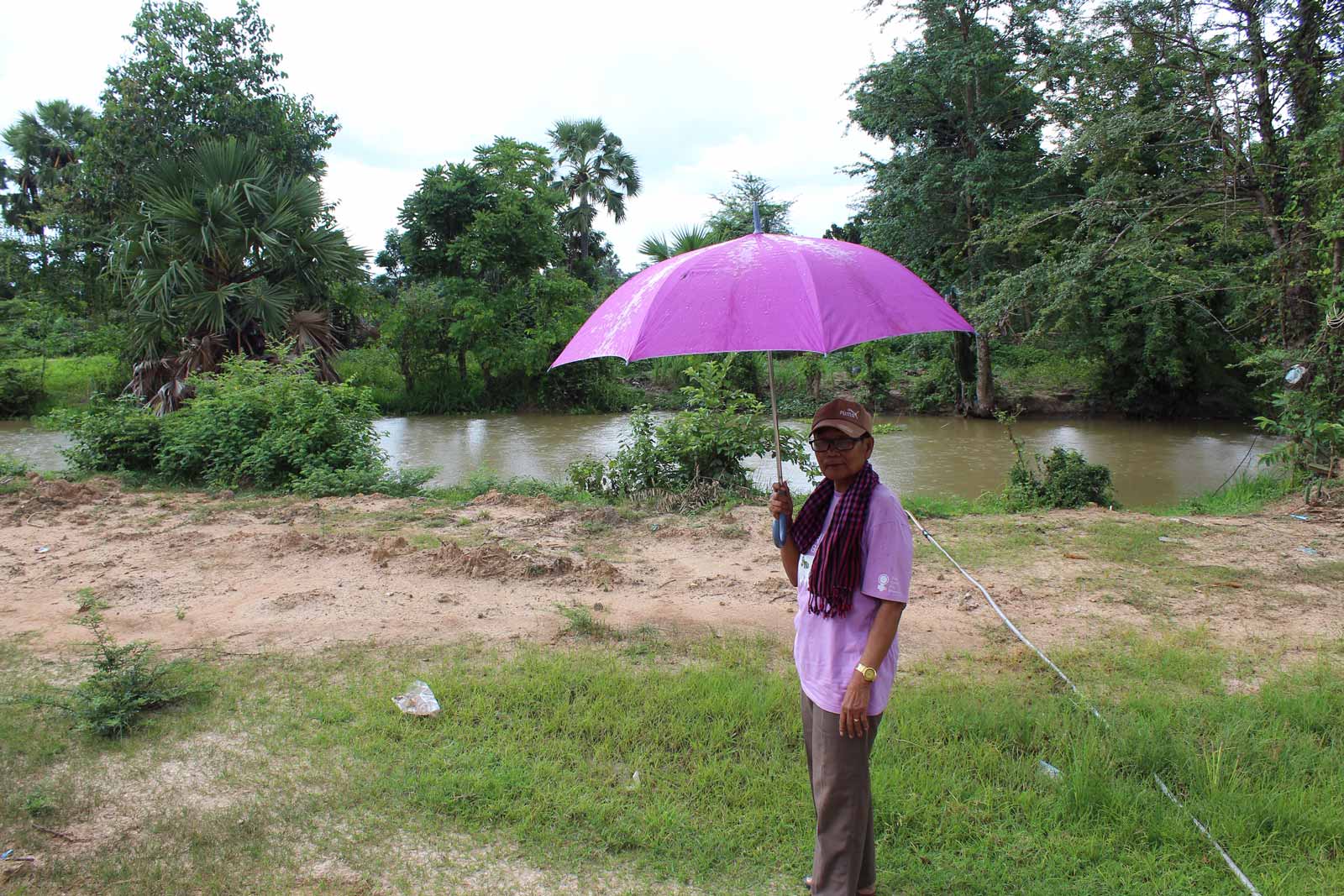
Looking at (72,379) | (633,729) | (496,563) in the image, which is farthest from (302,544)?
(72,379)

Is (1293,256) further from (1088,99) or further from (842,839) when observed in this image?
(842,839)

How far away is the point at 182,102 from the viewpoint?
17.7 metres

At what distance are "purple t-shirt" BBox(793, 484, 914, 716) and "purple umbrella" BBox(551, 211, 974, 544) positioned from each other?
0.38 m

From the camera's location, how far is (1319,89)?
28.2 ft

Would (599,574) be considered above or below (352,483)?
below

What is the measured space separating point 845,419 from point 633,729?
1.88 meters

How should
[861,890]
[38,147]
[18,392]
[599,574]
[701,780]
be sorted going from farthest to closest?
[38,147]
[18,392]
[599,574]
[701,780]
[861,890]

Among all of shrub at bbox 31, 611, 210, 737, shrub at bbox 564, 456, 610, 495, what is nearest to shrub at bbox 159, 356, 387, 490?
shrub at bbox 564, 456, 610, 495

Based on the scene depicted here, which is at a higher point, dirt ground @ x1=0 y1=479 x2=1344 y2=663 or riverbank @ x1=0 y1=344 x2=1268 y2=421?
riverbank @ x1=0 y1=344 x2=1268 y2=421

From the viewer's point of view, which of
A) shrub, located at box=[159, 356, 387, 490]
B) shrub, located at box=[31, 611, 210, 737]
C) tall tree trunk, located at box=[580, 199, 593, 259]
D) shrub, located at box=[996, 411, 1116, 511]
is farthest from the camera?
tall tree trunk, located at box=[580, 199, 593, 259]

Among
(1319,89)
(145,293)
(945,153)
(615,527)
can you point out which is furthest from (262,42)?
(1319,89)

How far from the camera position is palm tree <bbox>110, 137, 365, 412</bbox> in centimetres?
Answer: 1363

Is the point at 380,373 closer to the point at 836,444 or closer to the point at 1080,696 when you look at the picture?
the point at 1080,696

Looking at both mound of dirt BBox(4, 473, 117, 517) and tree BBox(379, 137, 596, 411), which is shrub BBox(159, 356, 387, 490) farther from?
tree BBox(379, 137, 596, 411)
